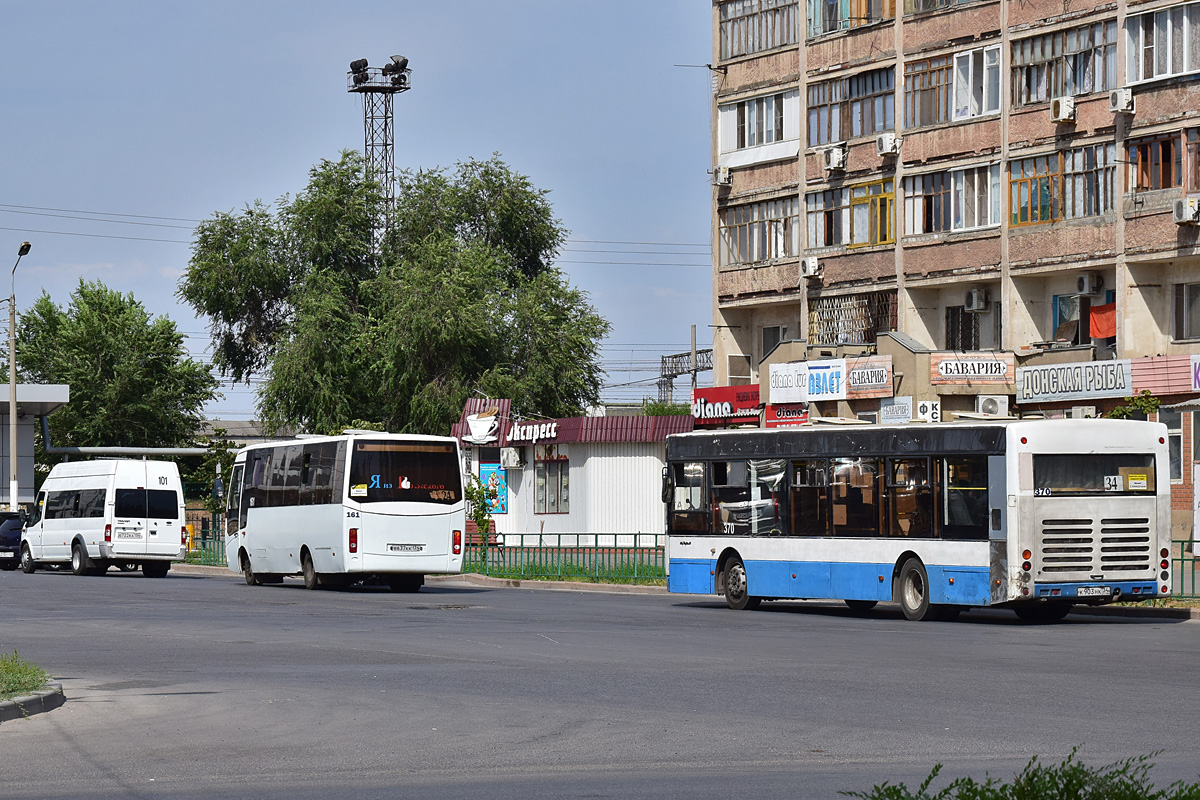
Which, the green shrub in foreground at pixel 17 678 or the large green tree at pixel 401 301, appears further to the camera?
the large green tree at pixel 401 301

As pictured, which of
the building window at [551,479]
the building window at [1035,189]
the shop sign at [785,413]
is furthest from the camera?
the building window at [551,479]

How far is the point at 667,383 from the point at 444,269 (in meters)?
44.0

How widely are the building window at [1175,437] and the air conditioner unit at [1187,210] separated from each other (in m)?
4.43

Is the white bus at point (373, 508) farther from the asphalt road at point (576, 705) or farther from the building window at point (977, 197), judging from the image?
the building window at point (977, 197)

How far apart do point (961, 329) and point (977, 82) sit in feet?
21.9

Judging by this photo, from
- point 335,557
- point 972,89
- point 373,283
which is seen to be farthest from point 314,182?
point 335,557

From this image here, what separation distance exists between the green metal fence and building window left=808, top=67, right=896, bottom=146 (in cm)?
1582

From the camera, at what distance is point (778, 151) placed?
52.8 m

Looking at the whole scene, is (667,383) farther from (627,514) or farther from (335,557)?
(335,557)

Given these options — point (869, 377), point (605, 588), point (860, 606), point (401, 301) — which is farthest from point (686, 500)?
point (401, 301)

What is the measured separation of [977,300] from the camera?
46500 millimetres

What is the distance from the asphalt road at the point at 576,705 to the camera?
1015 centimetres

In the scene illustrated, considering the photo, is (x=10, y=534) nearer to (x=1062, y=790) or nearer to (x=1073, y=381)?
(x=1073, y=381)

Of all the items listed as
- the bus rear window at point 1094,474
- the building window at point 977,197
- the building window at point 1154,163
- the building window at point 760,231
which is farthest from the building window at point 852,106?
the bus rear window at point 1094,474
